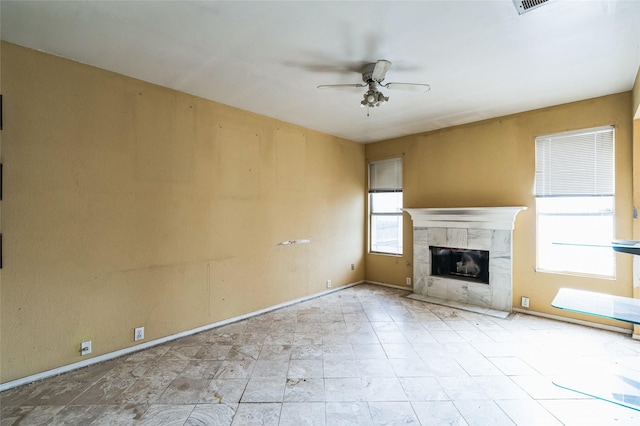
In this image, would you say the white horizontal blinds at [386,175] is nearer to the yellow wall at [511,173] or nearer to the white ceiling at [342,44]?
the yellow wall at [511,173]

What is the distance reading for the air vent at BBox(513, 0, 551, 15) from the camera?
6.27 ft

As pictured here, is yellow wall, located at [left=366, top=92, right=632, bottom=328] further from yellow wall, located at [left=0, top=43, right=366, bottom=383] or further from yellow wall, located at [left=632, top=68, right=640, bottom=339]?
yellow wall, located at [left=0, top=43, right=366, bottom=383]

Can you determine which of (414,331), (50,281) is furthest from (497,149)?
(50,281)

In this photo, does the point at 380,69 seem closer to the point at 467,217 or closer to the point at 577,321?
the point at 467,217

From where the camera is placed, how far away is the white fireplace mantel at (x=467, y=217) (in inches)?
162

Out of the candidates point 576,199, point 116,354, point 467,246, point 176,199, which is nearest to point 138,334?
point 116,354

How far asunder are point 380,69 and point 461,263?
355cm

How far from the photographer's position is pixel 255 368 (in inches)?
106

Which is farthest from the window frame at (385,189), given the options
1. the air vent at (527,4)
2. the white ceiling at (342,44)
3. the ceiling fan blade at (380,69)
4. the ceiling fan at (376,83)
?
the air vent at (527,4)

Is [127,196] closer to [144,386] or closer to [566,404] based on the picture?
[144,386]

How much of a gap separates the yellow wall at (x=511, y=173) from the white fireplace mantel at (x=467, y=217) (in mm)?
180

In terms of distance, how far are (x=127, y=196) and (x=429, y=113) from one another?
13.0 ft

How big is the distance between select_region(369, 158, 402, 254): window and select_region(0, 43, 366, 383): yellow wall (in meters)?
1.94

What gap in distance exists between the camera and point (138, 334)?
9.89 ft
